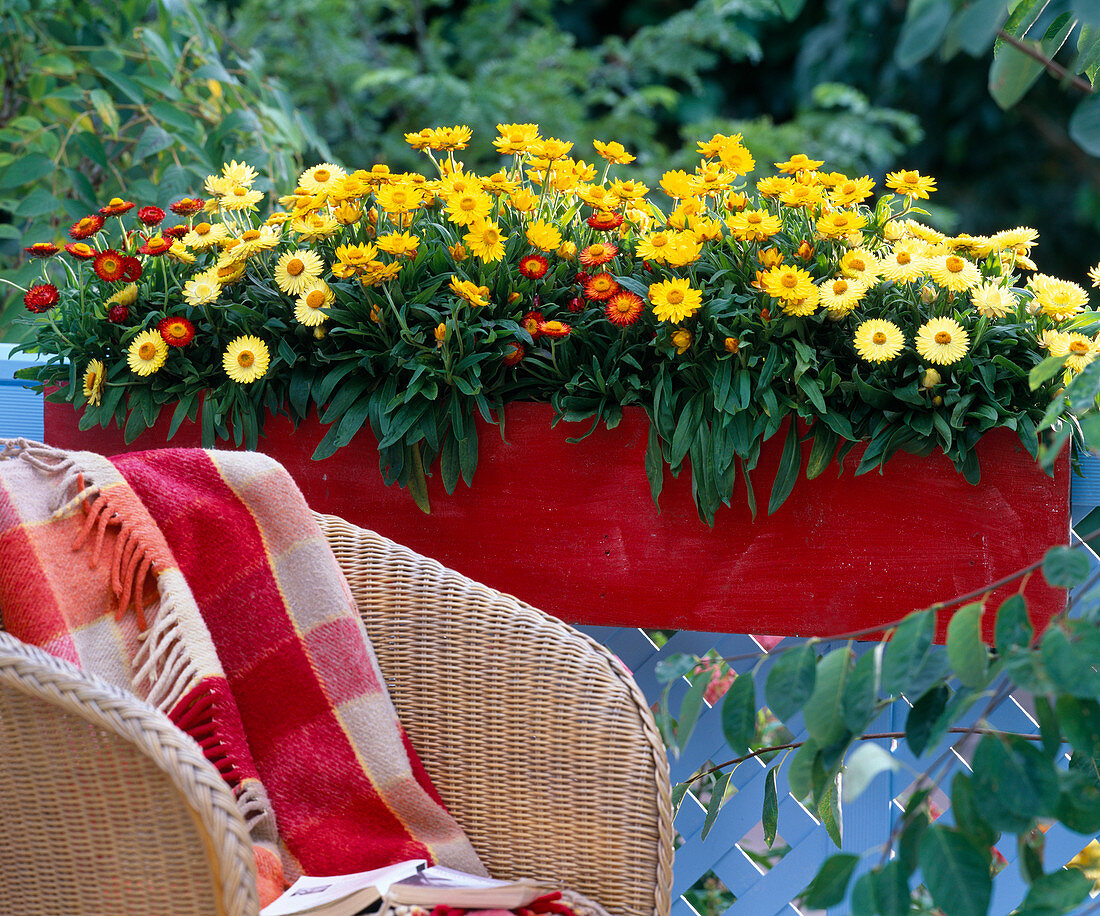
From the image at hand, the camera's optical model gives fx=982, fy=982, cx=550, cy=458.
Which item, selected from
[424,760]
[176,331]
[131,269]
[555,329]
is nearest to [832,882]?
[424,760]

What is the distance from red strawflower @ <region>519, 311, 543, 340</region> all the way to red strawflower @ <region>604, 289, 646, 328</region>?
0.27ft

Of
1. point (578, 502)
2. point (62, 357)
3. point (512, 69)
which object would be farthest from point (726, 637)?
point (512, 69)

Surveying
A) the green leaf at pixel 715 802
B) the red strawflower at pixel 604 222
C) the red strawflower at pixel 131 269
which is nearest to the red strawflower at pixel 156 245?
the red strawflower at pixel 131 269

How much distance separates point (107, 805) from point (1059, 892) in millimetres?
554

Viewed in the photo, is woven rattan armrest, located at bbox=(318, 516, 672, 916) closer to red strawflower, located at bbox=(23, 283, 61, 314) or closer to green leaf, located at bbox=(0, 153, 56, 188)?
red strawflower, located at bbox=(23, 283, 61, 314)

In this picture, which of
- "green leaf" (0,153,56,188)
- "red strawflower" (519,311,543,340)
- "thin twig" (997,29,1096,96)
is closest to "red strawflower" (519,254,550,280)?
"red strawflower" (519,311,543,340)

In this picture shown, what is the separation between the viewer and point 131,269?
126 centimetres

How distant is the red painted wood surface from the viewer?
1.05 meters

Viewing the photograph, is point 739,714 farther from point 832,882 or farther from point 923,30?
point 923,30

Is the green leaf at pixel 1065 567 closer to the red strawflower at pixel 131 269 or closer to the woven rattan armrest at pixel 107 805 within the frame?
the woven rattan armrest at pixel 107 805

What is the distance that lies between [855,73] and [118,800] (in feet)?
14.3

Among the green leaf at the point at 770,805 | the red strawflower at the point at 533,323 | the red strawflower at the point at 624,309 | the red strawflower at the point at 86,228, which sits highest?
the red strawflower at the point at 624,309

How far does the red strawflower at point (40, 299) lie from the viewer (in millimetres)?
1225

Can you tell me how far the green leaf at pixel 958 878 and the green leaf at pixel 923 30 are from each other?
359mm
